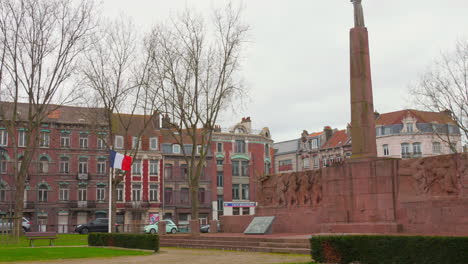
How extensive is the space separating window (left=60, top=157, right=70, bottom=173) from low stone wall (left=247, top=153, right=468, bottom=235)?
44233 mm

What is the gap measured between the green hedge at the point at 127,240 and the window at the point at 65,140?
1453 inches

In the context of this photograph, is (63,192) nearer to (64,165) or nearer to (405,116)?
(64,165)

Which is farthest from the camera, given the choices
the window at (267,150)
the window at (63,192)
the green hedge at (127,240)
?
the window at (267,150)

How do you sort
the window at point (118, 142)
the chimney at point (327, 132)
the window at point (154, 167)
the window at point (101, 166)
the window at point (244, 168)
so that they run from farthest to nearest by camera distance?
the chimney at point (327, 132), the window at point (244, 168), the window at point (154, 167), the window at point (118, 142), the window at point (101, 166)

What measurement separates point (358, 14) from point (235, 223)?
15997 millimetres

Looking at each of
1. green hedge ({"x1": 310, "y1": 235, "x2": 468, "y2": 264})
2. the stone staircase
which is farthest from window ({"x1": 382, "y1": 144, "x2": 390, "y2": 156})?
green hedge ({"x1": 310, "y1": 235, "x2": 468, "y2": 264})

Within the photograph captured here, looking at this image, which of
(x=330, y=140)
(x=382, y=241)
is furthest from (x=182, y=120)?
(x=330, y=140)

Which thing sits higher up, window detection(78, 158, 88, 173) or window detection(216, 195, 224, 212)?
window detection(78, 158, 88, 173)

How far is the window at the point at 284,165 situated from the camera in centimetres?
8644

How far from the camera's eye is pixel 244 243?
82.3ft

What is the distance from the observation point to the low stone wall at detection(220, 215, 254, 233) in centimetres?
3378

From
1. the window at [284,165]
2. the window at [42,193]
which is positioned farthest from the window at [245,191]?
the window at [42,193]

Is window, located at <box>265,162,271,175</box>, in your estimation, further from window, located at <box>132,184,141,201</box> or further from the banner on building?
window, located at <box>132,184,141,201</box>

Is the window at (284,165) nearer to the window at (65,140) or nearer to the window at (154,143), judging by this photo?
the window at (154,143)
